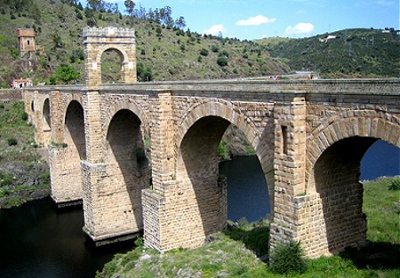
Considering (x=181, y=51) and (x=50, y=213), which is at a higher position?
(x=181, y=51)

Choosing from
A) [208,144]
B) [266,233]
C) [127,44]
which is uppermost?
[127,44]

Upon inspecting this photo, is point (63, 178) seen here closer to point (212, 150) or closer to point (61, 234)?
point (61, 234)

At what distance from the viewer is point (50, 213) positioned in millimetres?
24766

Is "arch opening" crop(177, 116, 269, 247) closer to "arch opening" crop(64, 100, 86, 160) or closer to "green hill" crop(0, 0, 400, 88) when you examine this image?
"arch opening" crop(64, 100, 86, 160)

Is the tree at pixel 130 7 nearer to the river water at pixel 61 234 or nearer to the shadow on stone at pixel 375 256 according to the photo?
the river water at pixel 61 234

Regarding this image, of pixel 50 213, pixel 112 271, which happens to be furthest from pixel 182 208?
pixel 50 213

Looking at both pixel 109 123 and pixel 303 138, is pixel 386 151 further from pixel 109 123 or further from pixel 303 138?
pixel 303 138

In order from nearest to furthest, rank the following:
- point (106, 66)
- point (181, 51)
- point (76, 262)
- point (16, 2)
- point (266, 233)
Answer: point (266, 233) → point (76, 262) → point (106, 66) → point (181, 51) → point (16, 2)

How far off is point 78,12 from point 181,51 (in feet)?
61.1

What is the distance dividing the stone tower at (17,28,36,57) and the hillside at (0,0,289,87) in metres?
0.89

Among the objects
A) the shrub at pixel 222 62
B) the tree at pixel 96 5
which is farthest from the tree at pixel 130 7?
the shrub at pixel 222 62

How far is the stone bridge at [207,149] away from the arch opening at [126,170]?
5 centimetres

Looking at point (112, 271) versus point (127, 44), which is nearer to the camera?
point (112, 271)

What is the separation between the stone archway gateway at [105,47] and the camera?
1927cm
